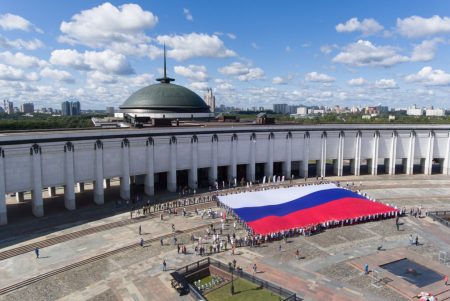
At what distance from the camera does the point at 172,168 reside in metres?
63.2

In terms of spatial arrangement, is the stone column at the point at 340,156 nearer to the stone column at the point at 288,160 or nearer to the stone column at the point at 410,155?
the stone column at the point at 288,160

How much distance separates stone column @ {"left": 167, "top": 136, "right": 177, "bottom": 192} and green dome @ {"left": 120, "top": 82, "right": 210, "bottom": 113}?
109ft

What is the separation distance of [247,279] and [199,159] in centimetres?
3717

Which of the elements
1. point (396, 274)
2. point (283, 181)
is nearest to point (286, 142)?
point (283, 181)

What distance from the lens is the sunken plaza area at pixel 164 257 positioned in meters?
30.2

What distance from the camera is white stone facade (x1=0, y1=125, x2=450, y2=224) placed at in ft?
157

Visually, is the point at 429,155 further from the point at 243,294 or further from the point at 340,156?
the point at 243,294

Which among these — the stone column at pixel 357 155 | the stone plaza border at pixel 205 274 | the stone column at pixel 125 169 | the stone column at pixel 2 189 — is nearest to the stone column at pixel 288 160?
the stone column at pixel 357 155

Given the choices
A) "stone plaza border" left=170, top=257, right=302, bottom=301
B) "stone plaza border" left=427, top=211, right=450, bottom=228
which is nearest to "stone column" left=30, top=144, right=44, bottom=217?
"stone plaza border" left=170, top=257, right=302, bottom=301

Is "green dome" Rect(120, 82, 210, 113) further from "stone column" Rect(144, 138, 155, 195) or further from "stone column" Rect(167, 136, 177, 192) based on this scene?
"stone column" Rect(144, 138, 155, 195)

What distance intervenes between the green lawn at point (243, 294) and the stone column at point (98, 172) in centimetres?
3178

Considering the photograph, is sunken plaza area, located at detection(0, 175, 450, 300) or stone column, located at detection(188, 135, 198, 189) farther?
stone column, located at detection(188, 135, 198, 189)

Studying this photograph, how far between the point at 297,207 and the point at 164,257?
21.2m

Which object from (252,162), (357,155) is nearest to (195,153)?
(252,162)
